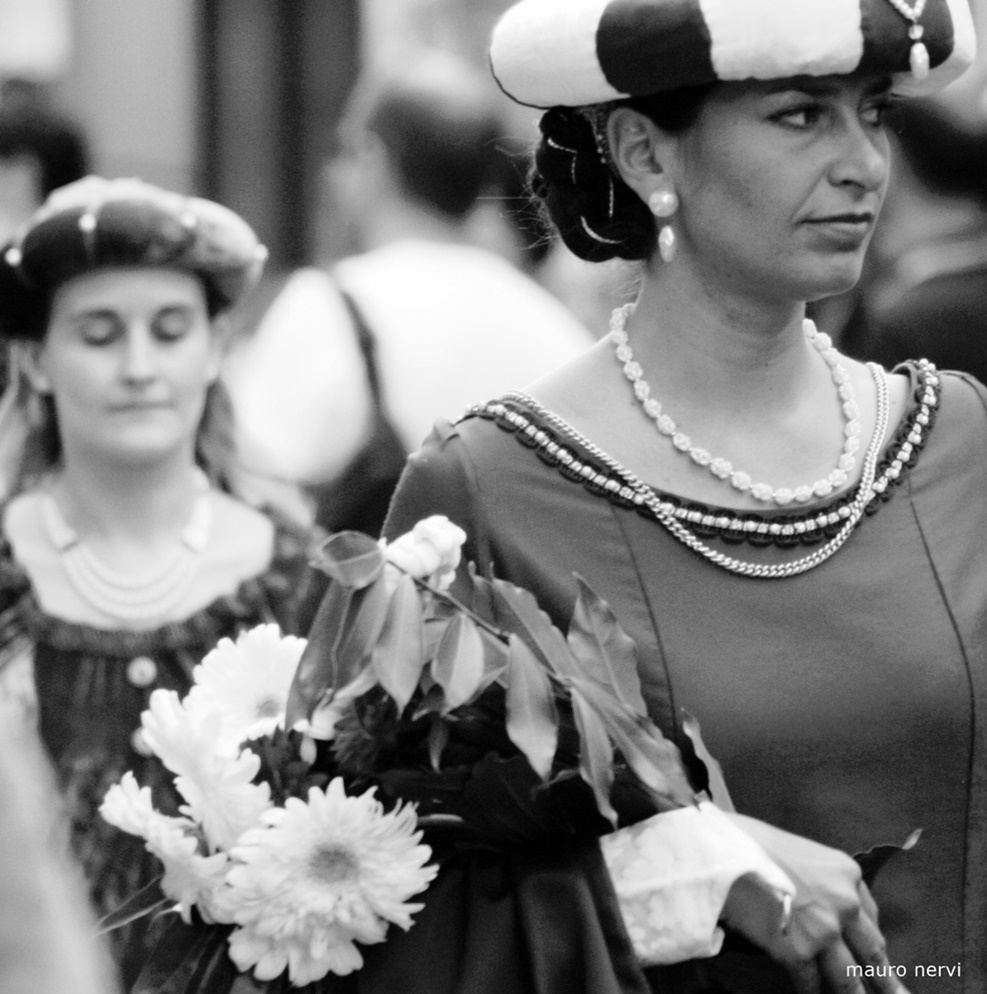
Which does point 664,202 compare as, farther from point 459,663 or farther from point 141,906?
point 141,906

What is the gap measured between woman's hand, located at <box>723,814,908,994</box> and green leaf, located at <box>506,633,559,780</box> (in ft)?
0.80

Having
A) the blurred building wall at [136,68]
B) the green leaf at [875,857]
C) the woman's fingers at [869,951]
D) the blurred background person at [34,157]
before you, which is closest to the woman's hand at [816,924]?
the woman's fingers at [869,951]

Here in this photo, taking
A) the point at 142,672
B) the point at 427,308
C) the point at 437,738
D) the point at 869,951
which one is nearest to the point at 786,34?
the point at 437,738

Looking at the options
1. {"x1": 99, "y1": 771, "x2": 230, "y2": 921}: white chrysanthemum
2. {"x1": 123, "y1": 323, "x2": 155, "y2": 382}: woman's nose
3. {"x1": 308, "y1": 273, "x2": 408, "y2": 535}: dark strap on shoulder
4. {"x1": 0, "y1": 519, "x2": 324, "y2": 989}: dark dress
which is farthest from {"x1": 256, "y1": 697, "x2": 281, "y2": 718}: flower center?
{"x1": 308, "y1": 273, "x2": 408, "y2": 535}: dark strap on shoulder

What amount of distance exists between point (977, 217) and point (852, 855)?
277cm

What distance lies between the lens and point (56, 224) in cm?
448

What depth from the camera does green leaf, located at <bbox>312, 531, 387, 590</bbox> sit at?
2.50m

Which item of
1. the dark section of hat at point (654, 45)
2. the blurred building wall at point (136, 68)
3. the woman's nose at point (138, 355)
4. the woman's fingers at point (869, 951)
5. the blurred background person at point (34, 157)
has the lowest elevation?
the blurred building wall at point (136, 68)

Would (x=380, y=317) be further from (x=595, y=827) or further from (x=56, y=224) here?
(x=595, y=827)

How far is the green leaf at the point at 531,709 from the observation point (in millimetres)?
2434

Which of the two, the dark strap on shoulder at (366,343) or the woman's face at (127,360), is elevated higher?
the woman's face at (127,360)

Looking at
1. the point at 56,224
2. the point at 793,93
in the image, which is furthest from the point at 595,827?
the point at 56,224

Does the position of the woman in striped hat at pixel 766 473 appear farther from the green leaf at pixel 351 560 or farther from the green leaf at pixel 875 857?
the green leaf at pixel 351 560

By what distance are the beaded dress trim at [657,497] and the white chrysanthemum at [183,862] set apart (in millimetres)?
607
